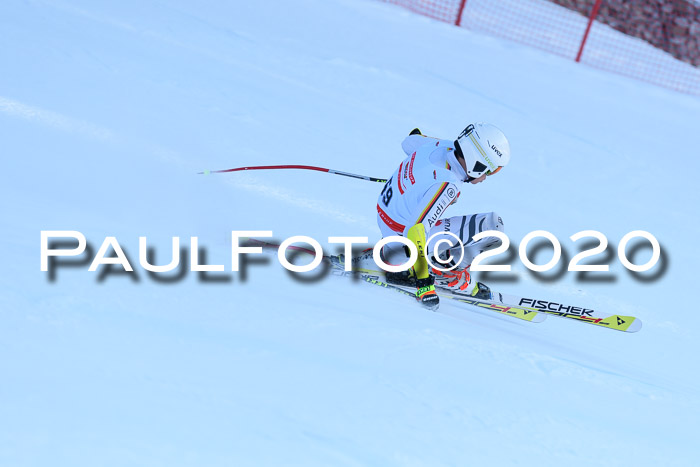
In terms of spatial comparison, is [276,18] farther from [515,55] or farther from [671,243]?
[671,243]

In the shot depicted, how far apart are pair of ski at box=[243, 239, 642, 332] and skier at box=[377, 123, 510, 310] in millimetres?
159

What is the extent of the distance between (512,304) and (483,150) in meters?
1.31

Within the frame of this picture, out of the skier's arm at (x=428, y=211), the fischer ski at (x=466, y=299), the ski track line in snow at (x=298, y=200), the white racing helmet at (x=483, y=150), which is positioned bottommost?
the fischer ski at (x=466, y=299)

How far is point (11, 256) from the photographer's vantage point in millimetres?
3545

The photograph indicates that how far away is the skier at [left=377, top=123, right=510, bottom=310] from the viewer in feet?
12.8

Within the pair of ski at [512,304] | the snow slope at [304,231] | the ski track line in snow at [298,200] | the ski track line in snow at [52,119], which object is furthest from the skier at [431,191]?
the ski track line in snow at [52,119]

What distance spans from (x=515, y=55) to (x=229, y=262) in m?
6.61

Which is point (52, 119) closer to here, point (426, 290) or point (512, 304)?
point (426, 290)

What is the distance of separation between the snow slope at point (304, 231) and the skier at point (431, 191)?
0.32 meters

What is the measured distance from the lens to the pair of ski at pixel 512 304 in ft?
15.1

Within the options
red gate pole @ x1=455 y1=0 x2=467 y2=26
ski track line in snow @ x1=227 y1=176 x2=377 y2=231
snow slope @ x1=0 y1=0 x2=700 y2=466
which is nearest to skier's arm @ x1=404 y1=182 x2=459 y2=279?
snow slope @ x1=0 y1=0 x2=700 y2=466

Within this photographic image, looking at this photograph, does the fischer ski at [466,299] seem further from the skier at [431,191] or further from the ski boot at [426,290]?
the ski boot at [426,290]

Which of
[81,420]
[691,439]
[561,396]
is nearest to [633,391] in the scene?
[691,439]

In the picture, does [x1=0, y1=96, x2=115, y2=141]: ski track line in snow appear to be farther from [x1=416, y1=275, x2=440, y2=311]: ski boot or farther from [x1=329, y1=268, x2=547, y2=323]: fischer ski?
[x1=416, y1=275, x2=440, y2=311]: ski boot
